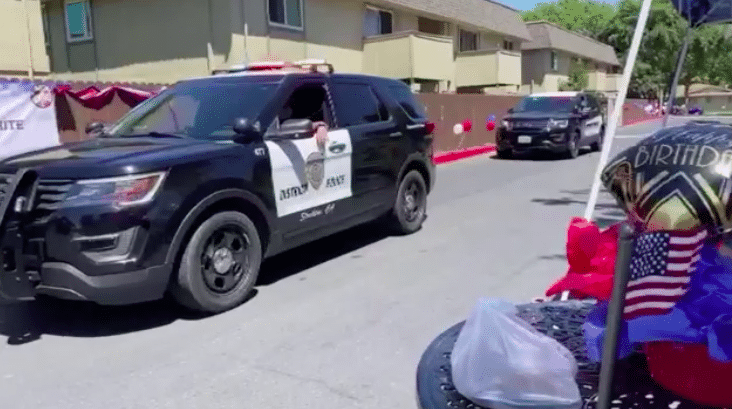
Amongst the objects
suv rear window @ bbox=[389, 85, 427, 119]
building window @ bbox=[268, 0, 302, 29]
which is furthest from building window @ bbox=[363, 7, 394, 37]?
suv rear window @ bbox=[389, 85, 427, 119]

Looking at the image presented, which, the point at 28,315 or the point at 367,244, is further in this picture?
the point at 367,244

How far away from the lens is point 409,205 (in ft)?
24.3

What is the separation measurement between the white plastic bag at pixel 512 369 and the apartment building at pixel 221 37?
1364 cm

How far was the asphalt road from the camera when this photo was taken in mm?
3588

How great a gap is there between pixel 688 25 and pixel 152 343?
3642 millimetres

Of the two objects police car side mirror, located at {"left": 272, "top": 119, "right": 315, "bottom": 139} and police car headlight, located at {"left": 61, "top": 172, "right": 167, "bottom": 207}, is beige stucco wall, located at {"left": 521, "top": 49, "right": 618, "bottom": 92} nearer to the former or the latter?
police car side mirror, located at {"left": 272, "top": 119, "right": 315, "bottom": 139}

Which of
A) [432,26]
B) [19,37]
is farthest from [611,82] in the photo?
[19,37]

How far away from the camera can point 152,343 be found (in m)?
4.33

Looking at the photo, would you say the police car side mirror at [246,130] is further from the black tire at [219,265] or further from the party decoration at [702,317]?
the party decoration at [702,317]

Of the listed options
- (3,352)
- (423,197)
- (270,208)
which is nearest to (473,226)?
(423,197)

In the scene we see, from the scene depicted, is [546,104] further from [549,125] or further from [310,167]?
[310,167]

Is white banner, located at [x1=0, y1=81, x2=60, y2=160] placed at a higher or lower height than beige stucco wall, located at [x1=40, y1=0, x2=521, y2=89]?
lower

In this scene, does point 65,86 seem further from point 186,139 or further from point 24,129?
point 186,139

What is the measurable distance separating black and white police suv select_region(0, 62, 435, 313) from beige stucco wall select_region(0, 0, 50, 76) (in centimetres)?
834
